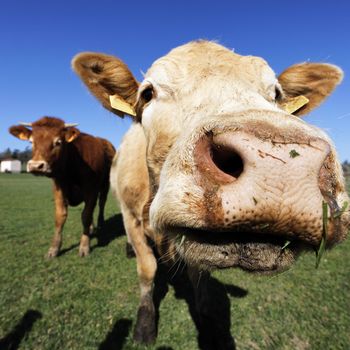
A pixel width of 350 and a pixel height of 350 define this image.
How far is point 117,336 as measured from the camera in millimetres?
3488

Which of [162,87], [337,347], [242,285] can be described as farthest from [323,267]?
[162,87]

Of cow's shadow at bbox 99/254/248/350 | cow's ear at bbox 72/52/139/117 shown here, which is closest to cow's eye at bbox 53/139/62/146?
cow's ear at bbox 72/52/139/117

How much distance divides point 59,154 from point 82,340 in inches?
158

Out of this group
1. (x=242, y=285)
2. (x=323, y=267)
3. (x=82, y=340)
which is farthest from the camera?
(x=323, y=267)

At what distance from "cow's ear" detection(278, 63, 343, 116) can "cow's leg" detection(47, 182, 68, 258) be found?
4873mm

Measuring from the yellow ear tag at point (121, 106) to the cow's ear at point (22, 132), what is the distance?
4295mm

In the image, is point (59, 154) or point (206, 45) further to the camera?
point (59, 154)

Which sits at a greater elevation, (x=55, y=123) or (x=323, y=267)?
(x=55, y=123)

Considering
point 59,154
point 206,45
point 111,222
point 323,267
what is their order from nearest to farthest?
point 206,45
point 323,267
point 59,154
point 111,222

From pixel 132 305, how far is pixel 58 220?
2.87 meters

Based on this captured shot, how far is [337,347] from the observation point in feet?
11.3

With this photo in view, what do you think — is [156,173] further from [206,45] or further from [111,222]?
[111,222]

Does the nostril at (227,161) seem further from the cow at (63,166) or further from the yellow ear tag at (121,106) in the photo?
the cow at (63,166)

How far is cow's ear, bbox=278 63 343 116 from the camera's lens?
11.6 ft
